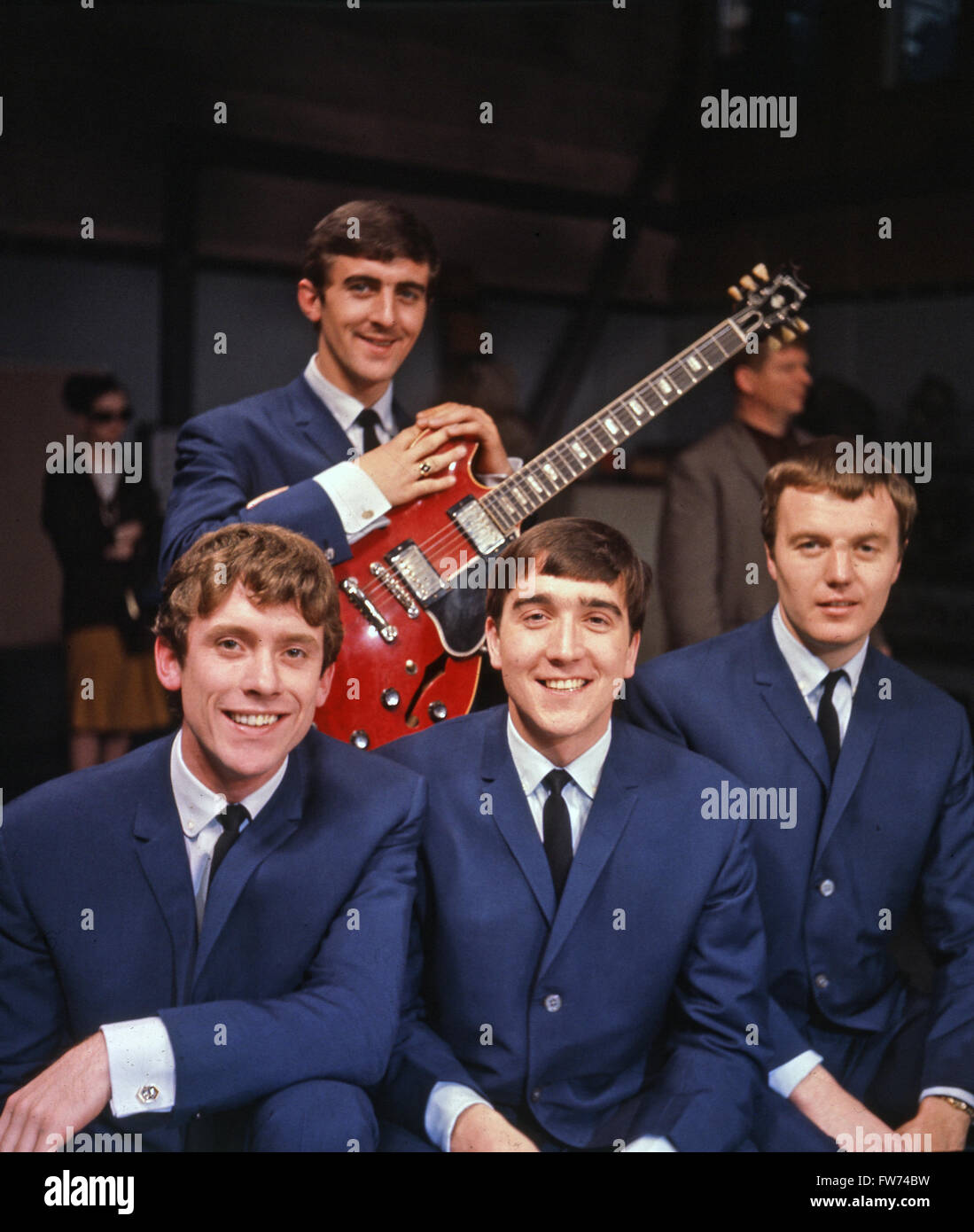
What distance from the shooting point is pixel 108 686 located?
2.94m

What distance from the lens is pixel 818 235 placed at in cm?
306

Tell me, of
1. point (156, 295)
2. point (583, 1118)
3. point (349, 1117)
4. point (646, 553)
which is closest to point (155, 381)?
point (156, 295)

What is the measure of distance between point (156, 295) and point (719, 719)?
160 centimetres

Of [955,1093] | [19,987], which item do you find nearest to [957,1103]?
[955,1093]

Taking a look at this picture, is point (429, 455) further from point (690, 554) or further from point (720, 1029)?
point (720, 1029)

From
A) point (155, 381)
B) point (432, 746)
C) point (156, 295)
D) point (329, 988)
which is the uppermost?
point (156, 295)

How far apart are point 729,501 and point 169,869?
1546 mm

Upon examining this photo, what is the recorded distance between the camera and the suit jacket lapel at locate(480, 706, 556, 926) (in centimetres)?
243

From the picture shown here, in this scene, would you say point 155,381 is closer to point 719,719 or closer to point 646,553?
point 646,553

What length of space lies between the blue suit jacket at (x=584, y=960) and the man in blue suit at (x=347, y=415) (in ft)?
2.51

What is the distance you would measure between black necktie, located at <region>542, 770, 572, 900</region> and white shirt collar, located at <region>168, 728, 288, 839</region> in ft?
1.76

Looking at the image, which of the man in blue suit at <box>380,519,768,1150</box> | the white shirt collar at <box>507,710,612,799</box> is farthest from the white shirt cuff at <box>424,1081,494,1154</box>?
the white shirt collar at <box>507,710,612,799</box>

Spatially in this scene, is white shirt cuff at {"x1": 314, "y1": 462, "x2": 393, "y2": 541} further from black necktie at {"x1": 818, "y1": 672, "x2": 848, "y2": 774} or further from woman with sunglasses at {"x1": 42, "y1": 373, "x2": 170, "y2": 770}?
black necktie at {"x1": 818, "y1": 672, "x2": 848, "y2": 774}
